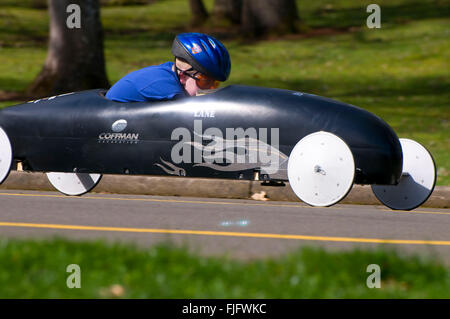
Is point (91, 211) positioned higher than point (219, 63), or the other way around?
point (219, 63)

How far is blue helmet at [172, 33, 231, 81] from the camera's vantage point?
27.2 feet

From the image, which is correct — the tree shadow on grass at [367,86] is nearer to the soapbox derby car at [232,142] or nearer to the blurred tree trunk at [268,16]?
the blurred tree trunk at [268,16]

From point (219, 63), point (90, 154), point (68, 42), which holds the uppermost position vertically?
point (68, 42)

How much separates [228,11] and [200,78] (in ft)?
71.2

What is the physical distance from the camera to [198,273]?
509 centimetres

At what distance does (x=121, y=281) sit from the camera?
4859 millimetres

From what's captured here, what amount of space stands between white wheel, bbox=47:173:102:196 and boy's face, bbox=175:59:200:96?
1594 millimetres

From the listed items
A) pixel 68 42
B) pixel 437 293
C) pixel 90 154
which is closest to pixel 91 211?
pixel 90 154

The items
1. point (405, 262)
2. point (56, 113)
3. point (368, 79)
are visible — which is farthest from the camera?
point (368, 79)

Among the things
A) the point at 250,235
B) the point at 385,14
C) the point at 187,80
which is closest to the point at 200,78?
the point at 187,80

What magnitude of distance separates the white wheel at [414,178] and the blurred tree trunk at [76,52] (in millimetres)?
8644

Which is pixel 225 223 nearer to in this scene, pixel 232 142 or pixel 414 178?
pixel 232 142

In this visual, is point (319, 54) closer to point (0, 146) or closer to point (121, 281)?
point (0, 146)

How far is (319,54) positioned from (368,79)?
3.51 m
